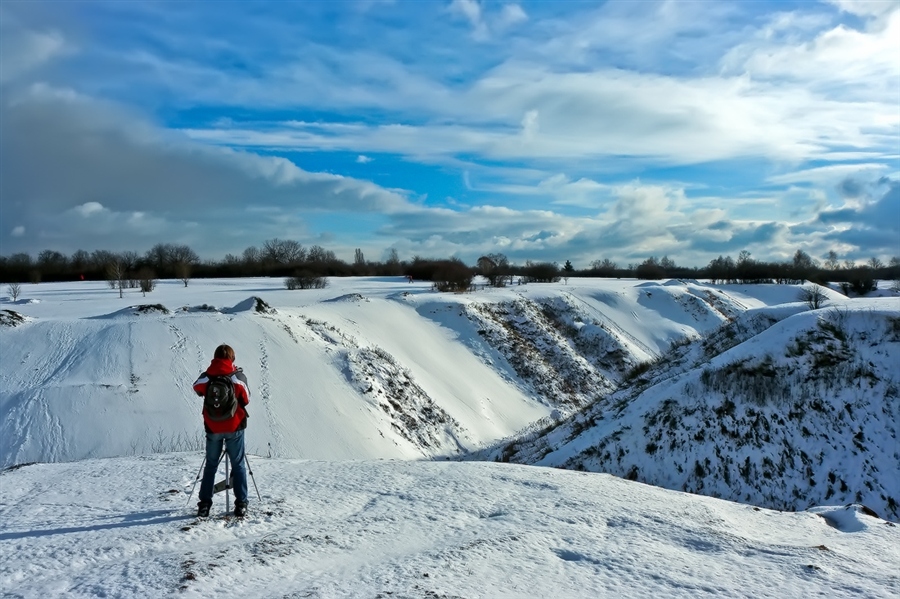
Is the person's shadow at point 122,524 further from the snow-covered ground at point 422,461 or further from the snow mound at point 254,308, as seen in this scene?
the snow mound at point 254,308

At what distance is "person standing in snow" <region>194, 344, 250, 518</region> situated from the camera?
6.43 metres

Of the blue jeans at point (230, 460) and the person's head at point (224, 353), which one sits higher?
the person's head at point (224, 353)

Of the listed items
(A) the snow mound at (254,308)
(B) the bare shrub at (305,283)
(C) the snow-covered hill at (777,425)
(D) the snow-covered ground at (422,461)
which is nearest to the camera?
(D) the snow-covered ground at (422,461)

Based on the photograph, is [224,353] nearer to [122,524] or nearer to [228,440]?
[228,440]

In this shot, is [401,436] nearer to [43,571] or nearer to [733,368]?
[733,368]

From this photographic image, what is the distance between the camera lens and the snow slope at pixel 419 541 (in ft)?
16.5

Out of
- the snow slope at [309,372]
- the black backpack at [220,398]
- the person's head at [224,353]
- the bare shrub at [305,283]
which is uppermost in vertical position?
the bare shrub at [305,283]

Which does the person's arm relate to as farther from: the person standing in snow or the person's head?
the person's head

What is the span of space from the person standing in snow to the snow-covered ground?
30 centimetres

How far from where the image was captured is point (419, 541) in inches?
240

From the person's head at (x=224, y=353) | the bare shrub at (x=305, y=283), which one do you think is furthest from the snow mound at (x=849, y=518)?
the bare shrub at (x=305, y=283)

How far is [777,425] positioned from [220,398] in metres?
11.3

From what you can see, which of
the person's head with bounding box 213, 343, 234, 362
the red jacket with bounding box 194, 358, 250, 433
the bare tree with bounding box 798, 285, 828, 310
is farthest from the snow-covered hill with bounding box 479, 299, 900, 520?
the person's head with bounding box 213, 343, 234, 362

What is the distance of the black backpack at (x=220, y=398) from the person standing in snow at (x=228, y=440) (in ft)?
0.10
